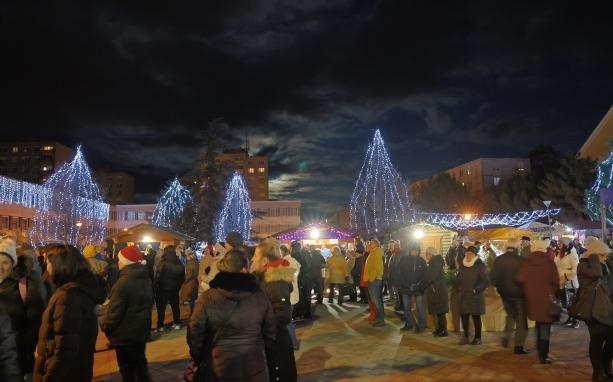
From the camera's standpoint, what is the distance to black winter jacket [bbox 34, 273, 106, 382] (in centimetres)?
414

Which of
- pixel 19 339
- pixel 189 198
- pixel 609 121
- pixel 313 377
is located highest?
pixel 609 121

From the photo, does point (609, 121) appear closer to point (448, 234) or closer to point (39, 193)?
point (448, 234)

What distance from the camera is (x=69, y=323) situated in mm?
4172

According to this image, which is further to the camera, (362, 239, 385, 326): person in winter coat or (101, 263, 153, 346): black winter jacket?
(362, 239, 385, 326): person in winter coat

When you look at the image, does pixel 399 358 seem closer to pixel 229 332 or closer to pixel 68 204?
pixel 229 332

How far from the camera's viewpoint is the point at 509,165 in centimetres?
8019

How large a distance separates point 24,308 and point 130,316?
3.25 ft

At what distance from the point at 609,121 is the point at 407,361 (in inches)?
1899

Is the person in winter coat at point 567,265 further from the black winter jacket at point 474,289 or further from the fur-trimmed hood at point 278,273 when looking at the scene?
the fur-trimmed hood at point 278,273

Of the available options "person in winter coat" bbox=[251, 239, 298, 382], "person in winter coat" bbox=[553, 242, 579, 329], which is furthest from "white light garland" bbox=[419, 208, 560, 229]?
"person in winter coat" bbox=[251, 239, 298, 382]

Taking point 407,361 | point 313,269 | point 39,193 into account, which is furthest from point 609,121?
point 39,193

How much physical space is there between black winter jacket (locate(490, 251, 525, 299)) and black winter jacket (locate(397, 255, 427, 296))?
1.80 meters

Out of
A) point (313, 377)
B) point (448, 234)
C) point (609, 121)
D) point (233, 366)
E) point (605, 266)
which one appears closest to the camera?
point (233, 366)

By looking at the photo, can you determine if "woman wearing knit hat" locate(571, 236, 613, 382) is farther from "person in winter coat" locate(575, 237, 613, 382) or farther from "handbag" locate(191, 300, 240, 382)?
"handbag" locate(191, 300, 240, 382)
